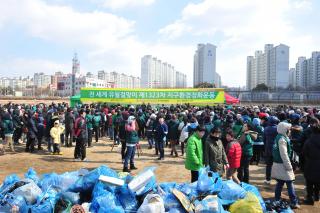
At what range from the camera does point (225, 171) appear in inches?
285

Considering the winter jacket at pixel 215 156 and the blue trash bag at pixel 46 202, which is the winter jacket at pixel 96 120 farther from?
the blue trash bag at pixel 46 202

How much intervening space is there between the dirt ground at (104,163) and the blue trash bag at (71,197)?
413 cm

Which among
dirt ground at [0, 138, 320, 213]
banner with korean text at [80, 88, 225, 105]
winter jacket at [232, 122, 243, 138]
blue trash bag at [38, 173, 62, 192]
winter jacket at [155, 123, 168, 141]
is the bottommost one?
dirt ground at [0, 138, 320, 213]

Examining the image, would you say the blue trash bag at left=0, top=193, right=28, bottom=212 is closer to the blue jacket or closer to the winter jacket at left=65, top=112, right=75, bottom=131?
the blue jacket

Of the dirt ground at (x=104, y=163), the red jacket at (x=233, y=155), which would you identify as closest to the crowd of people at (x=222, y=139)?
the red jacket at (x=233, y=155)

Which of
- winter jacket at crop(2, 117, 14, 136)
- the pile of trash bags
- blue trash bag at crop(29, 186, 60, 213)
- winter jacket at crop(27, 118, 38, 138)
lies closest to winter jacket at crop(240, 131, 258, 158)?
the pile of trash bags

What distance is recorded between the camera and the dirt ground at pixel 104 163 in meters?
9.33

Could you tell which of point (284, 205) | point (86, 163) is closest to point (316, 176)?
point (284, 205)

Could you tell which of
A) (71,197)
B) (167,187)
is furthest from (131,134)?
(71,197)

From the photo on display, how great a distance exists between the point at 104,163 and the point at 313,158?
6.99 meters

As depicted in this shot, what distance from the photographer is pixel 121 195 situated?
531cm

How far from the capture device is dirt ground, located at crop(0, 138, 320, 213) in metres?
9.33

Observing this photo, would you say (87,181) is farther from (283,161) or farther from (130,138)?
(130,138)

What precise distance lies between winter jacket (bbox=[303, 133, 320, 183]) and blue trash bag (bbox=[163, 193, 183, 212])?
11.6 feet
